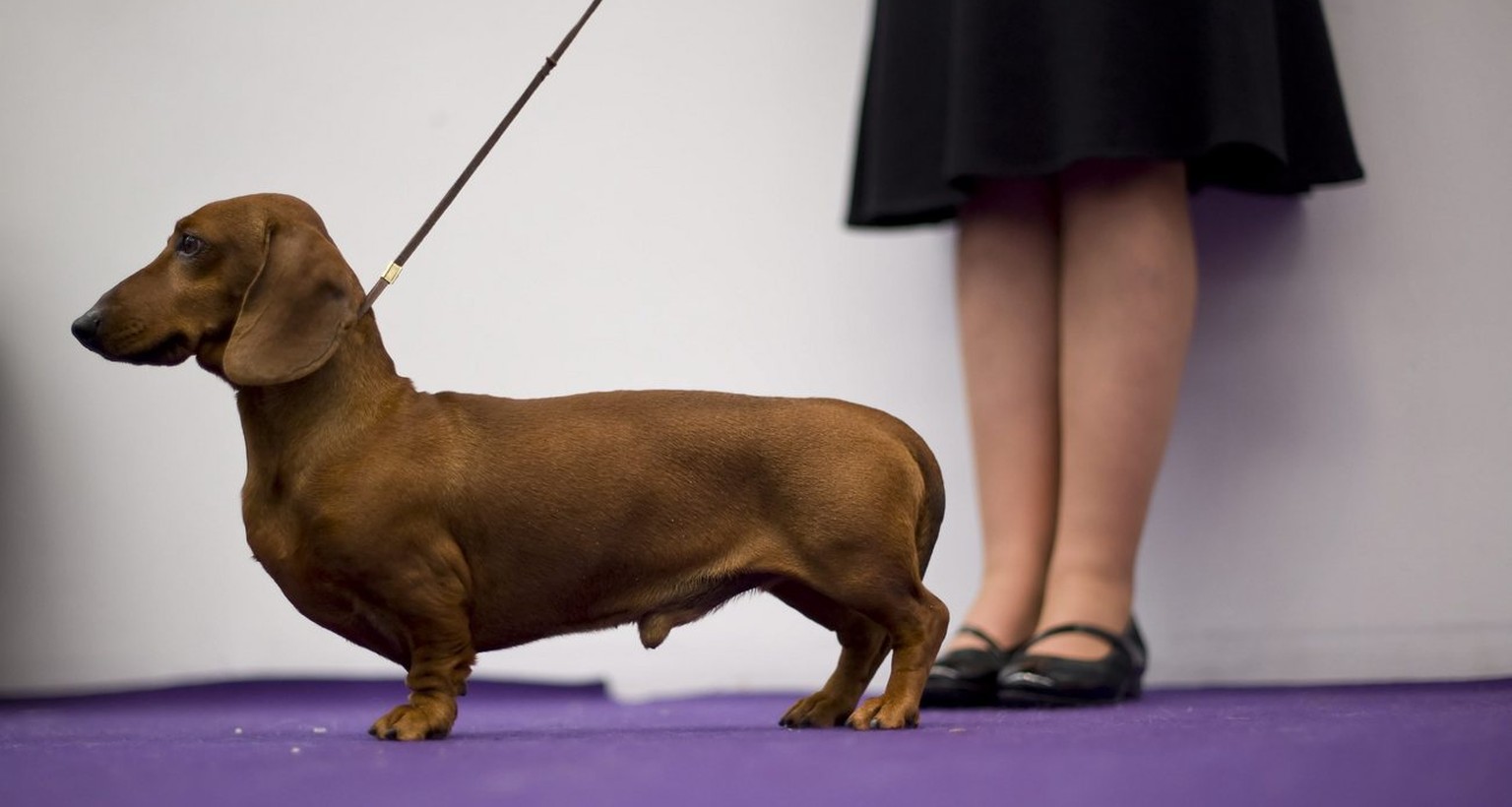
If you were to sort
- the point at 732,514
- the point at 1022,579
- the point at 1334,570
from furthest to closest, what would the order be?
the point at 1334,570 → the point at 1022,579 → the point at 732,514

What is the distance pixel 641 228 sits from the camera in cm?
263

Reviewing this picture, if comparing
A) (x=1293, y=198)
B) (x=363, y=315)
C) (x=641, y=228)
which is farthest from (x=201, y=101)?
(x=1293, y=198)

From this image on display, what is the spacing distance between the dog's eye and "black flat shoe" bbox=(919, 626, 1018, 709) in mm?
1001

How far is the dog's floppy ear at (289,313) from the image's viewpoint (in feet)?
4.12

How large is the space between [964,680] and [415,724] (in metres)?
0.79

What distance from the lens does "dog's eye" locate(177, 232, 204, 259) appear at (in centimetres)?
130

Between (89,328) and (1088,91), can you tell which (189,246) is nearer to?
(89,328)

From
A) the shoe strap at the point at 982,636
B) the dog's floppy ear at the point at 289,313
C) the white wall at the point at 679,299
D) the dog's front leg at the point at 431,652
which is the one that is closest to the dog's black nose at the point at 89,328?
the dog's floppy ear at the point at 289,313

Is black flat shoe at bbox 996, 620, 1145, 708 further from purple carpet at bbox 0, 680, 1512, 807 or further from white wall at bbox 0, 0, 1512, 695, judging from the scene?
white wall at bbox 0, 0, 1512, 695

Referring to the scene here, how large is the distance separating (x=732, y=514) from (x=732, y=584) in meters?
0.07

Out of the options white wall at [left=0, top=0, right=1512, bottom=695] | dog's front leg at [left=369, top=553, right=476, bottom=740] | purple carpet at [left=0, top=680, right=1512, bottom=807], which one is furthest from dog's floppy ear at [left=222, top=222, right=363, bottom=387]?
white wall at [left=0, top=0, right=1512, bottom=695]

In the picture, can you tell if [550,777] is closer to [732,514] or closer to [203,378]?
[732,514]

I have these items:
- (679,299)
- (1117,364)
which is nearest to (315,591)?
(1117,364)

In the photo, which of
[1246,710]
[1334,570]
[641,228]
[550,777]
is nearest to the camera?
[550,777]
